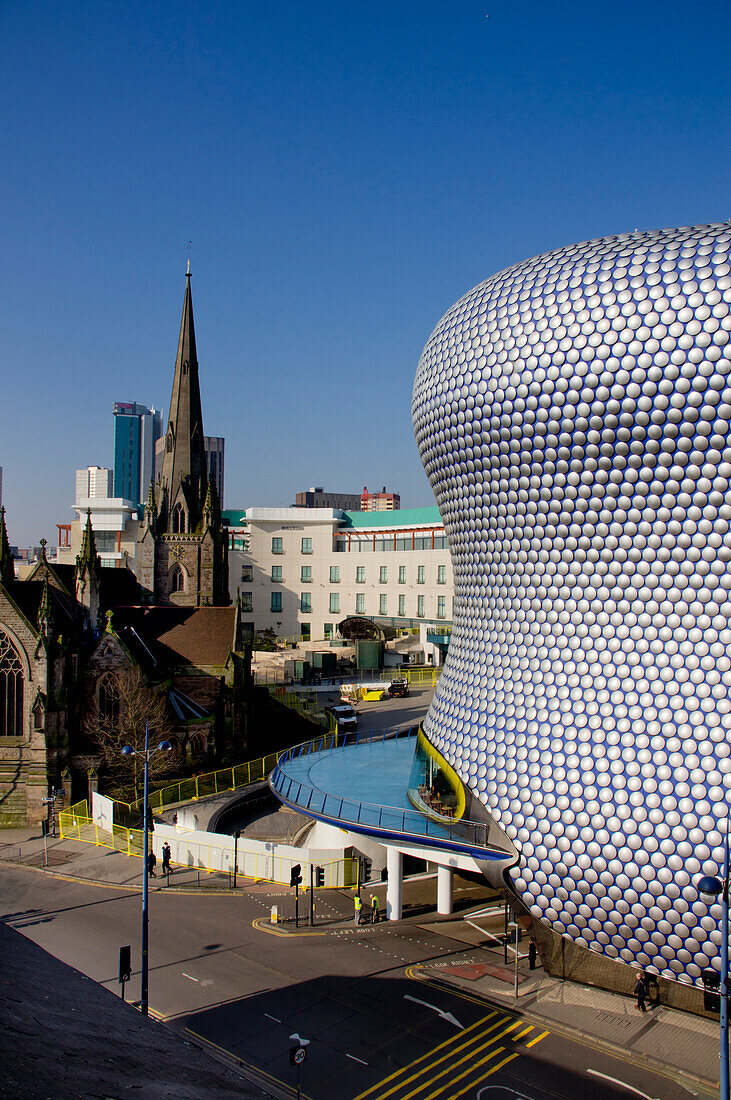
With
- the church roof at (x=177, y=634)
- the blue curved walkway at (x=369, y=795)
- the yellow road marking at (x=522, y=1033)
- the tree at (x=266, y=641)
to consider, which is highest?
the church roof at (x=177, y=634)

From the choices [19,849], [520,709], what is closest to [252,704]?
[19,849]

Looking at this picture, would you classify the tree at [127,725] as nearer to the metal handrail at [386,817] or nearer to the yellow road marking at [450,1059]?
the metal handrail at [386,817]

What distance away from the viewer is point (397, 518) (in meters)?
81.8

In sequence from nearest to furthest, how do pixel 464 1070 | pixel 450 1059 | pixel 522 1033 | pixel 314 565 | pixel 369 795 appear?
pixel 464 1070 < pixel 450 1059 < pixel 522 1033 < pixel 369 795 < pixel 314 565

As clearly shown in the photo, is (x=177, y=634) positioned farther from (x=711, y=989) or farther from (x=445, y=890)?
(x=711, y=989)

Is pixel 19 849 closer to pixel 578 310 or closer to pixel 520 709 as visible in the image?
pixel 520 709

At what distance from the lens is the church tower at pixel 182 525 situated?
4809cm

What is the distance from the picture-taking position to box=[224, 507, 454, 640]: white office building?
248 feet

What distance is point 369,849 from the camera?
2630 cm

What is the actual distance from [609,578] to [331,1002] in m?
11.7

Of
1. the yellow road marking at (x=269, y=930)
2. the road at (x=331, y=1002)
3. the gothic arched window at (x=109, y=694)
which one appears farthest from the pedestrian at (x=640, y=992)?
the gothic arched window at (x=109, y=694)

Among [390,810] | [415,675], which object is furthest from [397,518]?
[390,810]

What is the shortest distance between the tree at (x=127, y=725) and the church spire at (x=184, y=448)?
46.9 ft

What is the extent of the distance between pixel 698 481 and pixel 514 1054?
503 inches
